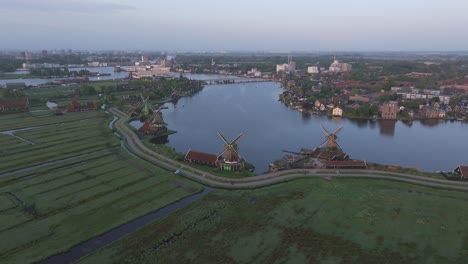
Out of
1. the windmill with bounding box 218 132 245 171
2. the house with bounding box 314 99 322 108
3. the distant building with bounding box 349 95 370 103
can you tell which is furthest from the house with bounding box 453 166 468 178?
the distant building with bounding box 349 95 370 103

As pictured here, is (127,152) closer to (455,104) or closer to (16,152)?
(16,152)

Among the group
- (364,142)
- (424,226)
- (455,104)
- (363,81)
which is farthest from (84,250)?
(363,81)

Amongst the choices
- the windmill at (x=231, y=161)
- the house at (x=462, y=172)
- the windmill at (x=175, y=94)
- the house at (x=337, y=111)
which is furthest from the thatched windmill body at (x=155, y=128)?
the house at (x=462, y=172)

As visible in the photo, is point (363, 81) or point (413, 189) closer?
point (413, 189)

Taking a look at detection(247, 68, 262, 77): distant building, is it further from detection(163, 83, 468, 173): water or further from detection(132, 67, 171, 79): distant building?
detection(163, 83, 468, 173): water

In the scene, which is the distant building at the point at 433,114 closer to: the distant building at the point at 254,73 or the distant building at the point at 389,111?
the distant building at the point at 389,111

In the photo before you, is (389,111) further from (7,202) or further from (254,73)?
(254,73)

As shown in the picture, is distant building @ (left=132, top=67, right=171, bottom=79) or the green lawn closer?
the green lawn
